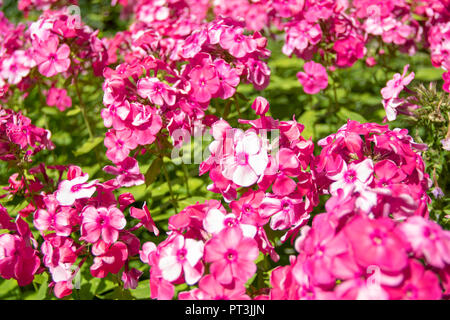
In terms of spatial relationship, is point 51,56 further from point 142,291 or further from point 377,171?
point 377,171

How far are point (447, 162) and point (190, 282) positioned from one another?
59.1 inches

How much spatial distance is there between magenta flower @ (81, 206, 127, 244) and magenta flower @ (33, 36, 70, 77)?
3.51 feet

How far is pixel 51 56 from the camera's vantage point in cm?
216

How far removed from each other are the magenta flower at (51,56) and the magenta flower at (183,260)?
1.38 meters

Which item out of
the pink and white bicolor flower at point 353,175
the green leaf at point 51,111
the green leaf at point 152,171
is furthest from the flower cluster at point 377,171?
the green leaf at point 51,111

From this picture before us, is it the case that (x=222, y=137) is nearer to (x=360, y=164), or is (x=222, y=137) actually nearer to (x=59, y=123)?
(x=360, y=164)

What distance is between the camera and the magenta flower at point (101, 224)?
1.37m

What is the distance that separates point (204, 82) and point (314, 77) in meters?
0.79

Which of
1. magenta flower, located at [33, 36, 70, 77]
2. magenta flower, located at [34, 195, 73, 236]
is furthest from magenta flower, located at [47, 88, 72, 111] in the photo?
magenta flower, located at [34, 195, 73, 236]

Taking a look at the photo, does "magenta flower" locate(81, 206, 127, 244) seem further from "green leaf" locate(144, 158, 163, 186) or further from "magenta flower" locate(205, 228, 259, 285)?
"green leaf" locate(144, 158, 163, 186)

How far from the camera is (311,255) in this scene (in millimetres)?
1074

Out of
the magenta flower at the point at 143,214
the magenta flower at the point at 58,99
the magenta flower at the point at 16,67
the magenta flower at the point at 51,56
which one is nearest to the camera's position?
the magenta flower at the point at 143,214

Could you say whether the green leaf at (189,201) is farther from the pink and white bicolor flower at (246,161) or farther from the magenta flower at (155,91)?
the pink and white bicolor flower at (246,161)
